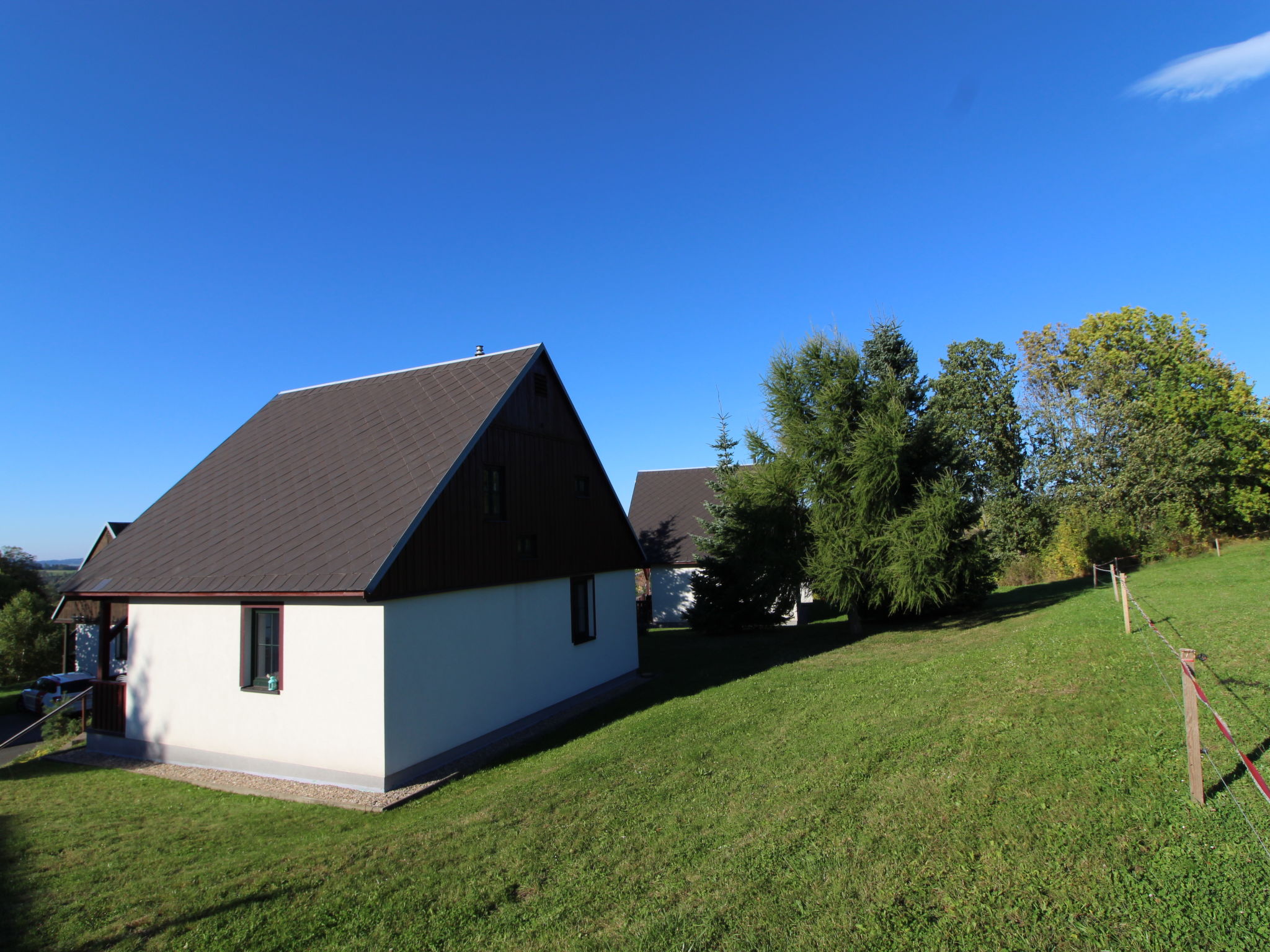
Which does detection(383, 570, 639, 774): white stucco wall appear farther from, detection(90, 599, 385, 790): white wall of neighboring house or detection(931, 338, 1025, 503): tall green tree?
detection(931, 338, 1025, 503): tall green tree

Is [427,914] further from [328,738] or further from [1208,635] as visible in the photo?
[1208,635]

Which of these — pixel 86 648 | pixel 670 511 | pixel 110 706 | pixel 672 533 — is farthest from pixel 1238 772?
pixel 86 648

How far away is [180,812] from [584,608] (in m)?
8.57

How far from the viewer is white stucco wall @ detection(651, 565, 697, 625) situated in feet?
94.3

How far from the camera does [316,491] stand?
11.9 meters

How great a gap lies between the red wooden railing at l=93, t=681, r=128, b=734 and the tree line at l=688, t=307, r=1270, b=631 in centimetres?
1636

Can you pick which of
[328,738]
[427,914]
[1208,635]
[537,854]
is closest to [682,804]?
[537,854]

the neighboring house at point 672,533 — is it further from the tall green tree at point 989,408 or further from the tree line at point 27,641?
the tree line at point 27,641

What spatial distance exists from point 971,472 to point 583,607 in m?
15.6

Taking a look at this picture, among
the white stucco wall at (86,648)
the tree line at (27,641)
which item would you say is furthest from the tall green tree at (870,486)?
the tree line at (27,641)

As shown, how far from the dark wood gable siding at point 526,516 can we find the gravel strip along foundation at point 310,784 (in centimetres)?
278

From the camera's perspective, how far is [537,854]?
6238 mm

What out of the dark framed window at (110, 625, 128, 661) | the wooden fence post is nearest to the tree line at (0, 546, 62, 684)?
the dark framed window at (110, 625, 128, 661)

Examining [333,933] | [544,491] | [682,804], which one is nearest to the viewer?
[333,933]
